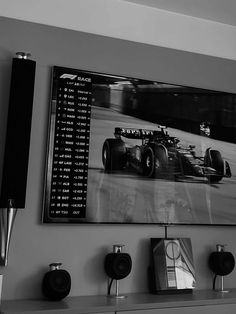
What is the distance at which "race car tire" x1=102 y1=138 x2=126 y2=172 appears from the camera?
2.21 meters

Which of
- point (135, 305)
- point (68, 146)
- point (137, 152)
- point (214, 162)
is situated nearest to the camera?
point (135, 305)

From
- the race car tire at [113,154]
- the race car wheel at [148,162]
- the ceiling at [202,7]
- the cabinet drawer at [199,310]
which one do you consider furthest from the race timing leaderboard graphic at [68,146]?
the ceiling at [202,7]

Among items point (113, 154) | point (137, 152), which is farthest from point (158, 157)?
point (113, 154)

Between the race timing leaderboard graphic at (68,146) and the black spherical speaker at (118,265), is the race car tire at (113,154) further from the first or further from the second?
the black spherical speaker at (118,265)

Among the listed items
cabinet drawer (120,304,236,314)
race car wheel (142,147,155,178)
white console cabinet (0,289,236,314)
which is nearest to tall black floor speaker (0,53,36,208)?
white console cabinet (0,289,236,314)

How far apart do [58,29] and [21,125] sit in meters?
0.66

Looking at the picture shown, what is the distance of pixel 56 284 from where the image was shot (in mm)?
1938

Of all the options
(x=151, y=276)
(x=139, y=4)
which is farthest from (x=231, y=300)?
(x=139, y=4)

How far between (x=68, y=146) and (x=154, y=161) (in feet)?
1.74

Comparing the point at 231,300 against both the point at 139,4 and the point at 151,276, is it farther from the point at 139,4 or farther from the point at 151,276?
the point at 139,4

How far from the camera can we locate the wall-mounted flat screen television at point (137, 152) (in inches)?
84.0

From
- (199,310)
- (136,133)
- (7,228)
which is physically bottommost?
(199,310)

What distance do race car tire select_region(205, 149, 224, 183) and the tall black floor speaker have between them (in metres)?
1.14

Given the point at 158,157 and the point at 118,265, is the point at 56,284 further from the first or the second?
the point at 158,157
